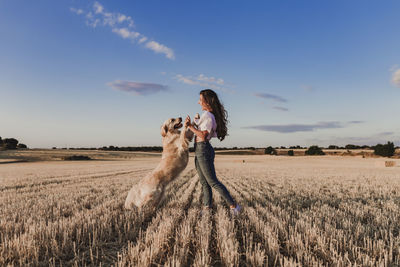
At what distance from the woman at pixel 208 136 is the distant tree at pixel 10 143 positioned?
267 feet

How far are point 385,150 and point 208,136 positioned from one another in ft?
219

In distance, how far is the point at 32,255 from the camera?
8.05 ft

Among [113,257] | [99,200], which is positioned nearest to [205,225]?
[113,257]

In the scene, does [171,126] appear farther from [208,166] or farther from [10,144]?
[10,144]

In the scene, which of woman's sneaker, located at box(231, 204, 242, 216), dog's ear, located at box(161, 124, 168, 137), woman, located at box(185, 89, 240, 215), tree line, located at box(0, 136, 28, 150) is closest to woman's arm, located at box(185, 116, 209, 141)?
woman, located at box(185, 89, 240, 215)

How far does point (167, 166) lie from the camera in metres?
4.43

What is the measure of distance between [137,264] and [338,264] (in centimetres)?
188

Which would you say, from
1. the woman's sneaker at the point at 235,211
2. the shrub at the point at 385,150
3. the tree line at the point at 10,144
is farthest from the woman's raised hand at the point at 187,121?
the tree line at the point at 10,144

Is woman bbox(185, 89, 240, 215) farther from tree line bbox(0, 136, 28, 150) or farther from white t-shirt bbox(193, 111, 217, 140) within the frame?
tree line bbox(0, 136, 28, 150)

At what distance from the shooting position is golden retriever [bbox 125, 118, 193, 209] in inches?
173

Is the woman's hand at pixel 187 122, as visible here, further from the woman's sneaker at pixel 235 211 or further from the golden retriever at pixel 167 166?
the woman's sneaker at pixel 235 211

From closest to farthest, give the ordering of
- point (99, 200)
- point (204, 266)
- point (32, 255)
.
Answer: point (204, 266) < point (32, 255) < point (99, 200)

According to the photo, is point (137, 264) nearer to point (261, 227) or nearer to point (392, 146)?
point (261, 227)

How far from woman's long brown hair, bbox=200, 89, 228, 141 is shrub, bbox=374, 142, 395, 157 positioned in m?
64.7
